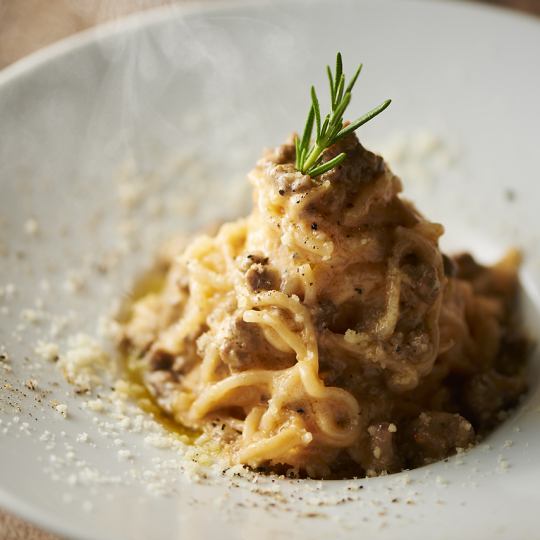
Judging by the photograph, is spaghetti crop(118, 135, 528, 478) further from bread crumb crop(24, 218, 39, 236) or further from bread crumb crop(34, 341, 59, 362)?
bread crumb crop(24, 218, 39, 236)

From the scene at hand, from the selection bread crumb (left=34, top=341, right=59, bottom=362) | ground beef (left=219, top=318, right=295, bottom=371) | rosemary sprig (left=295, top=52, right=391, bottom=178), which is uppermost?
rosemary sprig (left=295, top=52, right=391, bottom=178)

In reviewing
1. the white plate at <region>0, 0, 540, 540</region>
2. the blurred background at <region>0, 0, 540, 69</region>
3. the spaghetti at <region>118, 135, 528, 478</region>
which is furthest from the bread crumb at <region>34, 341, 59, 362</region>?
the blurred background at <region>0, 0, 540, 69</region>

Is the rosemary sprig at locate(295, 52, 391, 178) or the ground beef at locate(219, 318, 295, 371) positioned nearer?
the rosemary sprig at locate(295, 52, 391, 178)

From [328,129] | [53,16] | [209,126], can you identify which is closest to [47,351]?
[328,129]

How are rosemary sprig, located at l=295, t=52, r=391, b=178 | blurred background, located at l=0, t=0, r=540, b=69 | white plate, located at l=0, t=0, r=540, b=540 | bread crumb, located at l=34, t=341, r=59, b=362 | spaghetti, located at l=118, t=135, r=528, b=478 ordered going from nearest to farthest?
rosemary sprig, located at l=295, t=52, r=391, b=178, spaghetti, located at l=118, t=135, r=528, b=478, bread crumb, located at l=34, t=341, r=59, b=362, white plate, located at l=0, t=0, r=540, b=540, blurred background, located at l=0, t=0, r=540, b=69

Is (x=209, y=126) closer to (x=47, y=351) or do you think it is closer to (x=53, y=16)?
(x=53, y=16)

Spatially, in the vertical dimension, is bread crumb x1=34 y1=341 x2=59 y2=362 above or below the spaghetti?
below
